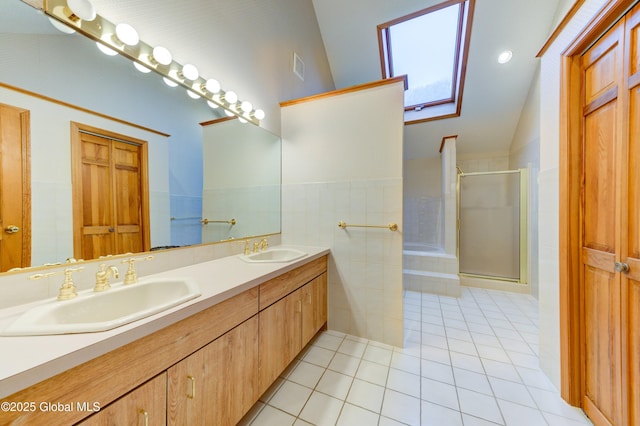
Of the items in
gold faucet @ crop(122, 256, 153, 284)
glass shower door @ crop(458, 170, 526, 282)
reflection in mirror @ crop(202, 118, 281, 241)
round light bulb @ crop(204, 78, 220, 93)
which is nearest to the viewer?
gold faucet @ crop(122, 256, 153, 284)

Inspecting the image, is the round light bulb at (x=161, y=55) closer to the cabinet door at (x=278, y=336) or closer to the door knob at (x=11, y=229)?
the door knob at (x=11, y=229)

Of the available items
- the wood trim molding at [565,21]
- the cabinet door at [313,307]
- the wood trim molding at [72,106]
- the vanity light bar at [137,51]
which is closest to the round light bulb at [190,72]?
the vanity light bar at [137,51]

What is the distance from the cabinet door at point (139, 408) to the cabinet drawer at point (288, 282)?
543mm

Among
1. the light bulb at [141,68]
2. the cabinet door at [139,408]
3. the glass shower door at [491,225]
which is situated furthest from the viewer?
the glass shower door at [491,225]

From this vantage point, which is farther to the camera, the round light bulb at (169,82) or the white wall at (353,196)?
the white wall at (353,196)

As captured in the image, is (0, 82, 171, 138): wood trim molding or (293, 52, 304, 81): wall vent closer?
(0, 82, 171, 138): wood trim molding

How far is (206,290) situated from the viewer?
103 centimetres

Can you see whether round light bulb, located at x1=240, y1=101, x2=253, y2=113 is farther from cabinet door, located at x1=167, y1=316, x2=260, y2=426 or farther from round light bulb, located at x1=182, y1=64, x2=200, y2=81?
cabinet door, located at x1=167, y1=316, x2=260, y2=426

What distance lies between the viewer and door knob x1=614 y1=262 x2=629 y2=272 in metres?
A: 1.03

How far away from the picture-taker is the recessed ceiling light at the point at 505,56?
259 centimetres

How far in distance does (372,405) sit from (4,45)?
231 cm

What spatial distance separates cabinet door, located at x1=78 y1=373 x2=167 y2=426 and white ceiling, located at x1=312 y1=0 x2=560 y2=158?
→ 3.58m

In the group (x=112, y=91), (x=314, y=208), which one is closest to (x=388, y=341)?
(x=314, y=208)

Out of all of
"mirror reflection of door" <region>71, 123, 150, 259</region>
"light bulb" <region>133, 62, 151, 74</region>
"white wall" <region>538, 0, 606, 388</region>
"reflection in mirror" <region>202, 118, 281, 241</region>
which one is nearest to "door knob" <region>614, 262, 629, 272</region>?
"white wall" <region>538, 0, 606, 388</region>
